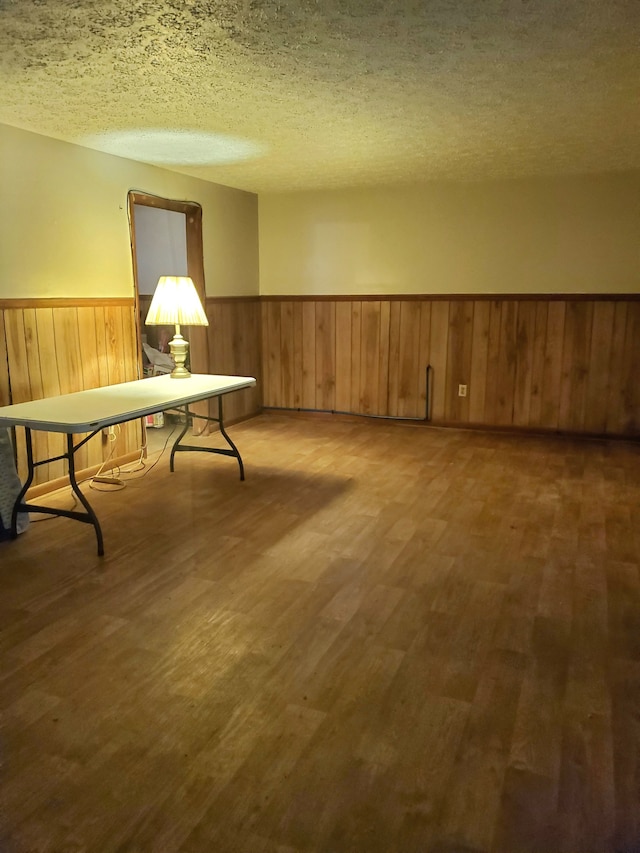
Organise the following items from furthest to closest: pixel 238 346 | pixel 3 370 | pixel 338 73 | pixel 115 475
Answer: pixel 238 346, pixel 115 475, pixel 3 370, pixel 338 73

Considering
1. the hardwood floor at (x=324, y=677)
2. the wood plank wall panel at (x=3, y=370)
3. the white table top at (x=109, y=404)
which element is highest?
the wood plank wall panel at (x=3, y=370)

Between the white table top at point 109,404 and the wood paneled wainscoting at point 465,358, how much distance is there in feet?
6.59

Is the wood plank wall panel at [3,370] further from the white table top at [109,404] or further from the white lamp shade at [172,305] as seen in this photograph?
the white lamp shade at [172,305]

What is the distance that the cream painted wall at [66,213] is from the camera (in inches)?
137

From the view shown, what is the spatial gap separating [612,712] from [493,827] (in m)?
0.63

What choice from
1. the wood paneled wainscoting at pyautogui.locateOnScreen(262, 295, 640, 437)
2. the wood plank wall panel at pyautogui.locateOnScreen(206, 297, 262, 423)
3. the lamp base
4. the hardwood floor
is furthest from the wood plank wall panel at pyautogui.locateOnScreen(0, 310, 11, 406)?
the wood paneled wainscoting at pyautogui.locateOnScreen(262, 295, 640, 437)

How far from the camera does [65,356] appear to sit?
12.7 feet

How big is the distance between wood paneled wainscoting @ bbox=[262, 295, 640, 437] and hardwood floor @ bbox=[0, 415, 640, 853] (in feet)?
5.64

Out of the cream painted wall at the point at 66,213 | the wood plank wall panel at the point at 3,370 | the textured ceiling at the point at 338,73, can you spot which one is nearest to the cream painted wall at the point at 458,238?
the textured ceiling at the point at 338,73

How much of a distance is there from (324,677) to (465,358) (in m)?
3.97

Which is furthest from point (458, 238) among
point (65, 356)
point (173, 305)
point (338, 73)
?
point (65, 356)

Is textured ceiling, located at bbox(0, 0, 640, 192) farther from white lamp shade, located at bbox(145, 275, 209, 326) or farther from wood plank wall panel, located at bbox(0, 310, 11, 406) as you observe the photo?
wood plank wall panel, located at bbox(0, 310, 11, 406)

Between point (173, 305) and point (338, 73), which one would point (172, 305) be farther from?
point (338, 73)

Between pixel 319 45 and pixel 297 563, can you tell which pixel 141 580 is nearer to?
pixel 297 563
